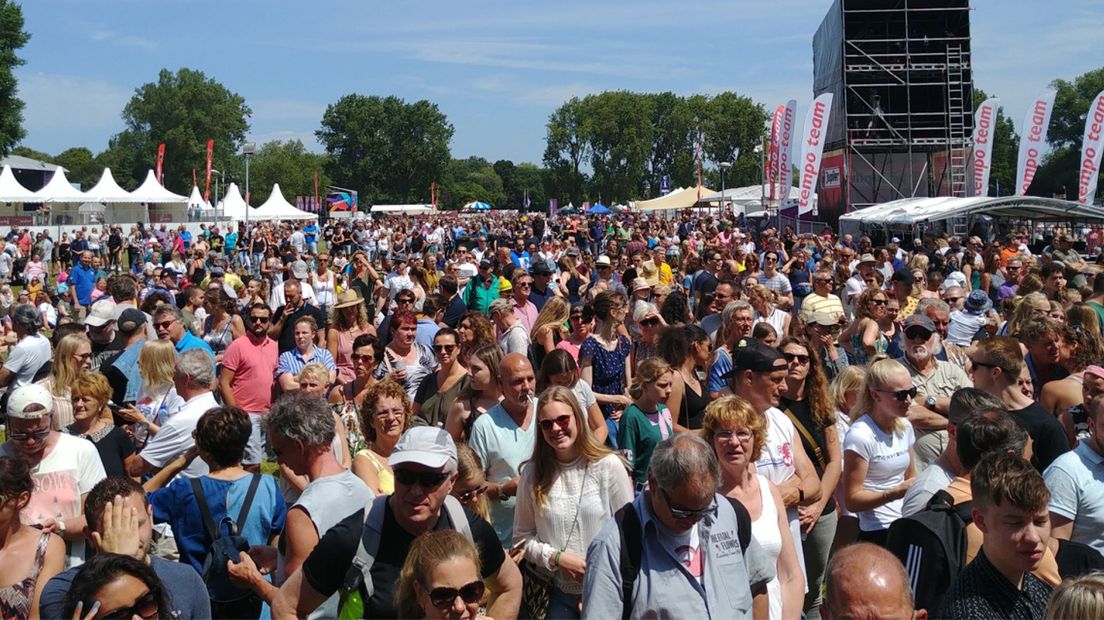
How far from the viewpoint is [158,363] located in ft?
20.5

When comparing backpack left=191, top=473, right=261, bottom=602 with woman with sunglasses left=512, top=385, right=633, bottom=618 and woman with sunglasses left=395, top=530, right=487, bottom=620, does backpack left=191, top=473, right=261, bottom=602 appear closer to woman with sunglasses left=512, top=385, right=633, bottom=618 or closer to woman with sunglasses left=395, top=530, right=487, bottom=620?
woman with sunglasses left=512, top=385, right=633, bottom=618

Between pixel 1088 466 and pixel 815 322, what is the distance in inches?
136

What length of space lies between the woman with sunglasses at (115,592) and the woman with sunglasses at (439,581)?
0.67 m

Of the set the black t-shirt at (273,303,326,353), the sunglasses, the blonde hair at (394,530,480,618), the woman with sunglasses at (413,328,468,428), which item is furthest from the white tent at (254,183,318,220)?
the blonde hair at (394,530,480,618)

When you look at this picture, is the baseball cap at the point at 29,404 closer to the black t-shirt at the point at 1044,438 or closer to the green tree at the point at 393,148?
the black t-shirt at the point at 1044,438

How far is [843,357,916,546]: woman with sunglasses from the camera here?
4.70 metres

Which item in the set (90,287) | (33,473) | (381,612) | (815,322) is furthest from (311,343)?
(90,287)

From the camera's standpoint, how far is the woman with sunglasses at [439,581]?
9.14ft

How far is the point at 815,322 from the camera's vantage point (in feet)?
24.3

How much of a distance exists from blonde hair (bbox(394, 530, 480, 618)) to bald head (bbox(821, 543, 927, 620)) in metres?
0.98

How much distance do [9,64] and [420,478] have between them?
5151 centimetres

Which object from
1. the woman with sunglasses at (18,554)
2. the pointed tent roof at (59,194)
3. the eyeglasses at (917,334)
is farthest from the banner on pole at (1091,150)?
the pointed tent roof at (59,194)

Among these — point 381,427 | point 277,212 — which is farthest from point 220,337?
point 277,212

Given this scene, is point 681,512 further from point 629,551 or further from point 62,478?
point 62,478
